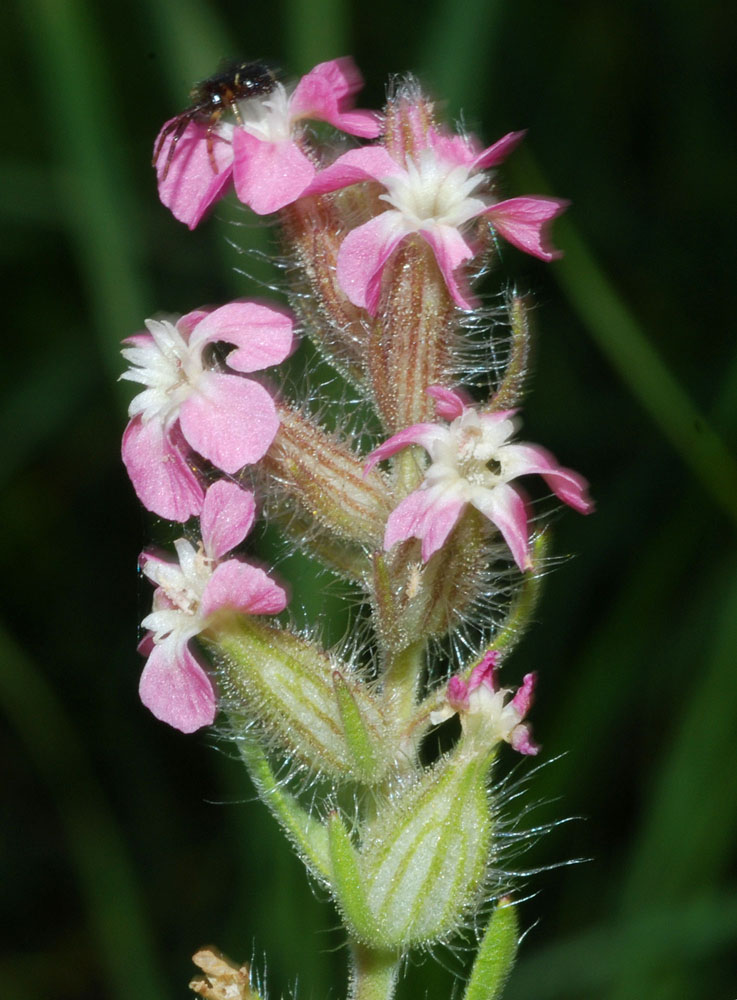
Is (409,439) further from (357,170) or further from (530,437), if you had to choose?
(530,437)

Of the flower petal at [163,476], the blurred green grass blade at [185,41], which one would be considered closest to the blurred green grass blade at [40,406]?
the blurred green grass blade at [185,41]

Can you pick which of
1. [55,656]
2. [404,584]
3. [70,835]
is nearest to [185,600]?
[404,584]

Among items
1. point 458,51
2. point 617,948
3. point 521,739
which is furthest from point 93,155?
point 617,948

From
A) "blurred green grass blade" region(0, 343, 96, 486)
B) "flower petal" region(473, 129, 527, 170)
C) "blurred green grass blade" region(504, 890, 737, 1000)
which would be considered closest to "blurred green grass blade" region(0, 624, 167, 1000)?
"blurred green grass blade" region(0, 343, 96, 486)

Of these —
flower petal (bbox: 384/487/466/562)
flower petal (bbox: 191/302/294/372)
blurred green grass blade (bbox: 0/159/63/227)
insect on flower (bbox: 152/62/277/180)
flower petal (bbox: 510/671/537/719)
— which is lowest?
flower petal (bbox: 510/671/537/719)

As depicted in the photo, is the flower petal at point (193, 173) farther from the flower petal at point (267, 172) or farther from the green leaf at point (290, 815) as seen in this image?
the green leaf at point (290, 815)

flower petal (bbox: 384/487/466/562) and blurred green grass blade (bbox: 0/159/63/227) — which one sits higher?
blurred green grass blade (bbox: 0/159/63/227)

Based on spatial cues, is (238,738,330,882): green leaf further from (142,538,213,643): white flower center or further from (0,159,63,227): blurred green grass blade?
(0,159,63,227): blurred green grass blade
